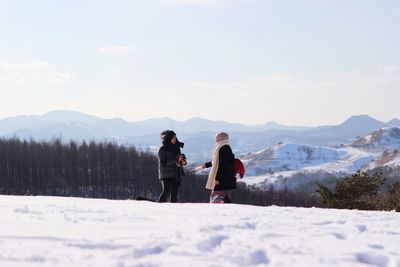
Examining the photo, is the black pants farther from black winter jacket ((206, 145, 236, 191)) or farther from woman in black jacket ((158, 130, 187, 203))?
black winter jacket ((206, 145, 236, 191))

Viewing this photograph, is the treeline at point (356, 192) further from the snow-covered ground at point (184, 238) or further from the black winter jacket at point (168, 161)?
the snow-covered ground at point (184, 238)

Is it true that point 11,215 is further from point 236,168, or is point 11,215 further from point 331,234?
point 236,168

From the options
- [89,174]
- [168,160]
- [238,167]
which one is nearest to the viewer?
[238,167]

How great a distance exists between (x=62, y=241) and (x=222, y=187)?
6133 millimetres

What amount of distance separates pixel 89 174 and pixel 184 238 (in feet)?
323

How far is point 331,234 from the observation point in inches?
233

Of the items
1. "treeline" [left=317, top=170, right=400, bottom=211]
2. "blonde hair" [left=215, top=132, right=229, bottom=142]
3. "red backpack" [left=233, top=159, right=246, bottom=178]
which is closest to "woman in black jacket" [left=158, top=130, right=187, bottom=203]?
"blonde hair" [left=215, top=132, right=229, bottom=142]

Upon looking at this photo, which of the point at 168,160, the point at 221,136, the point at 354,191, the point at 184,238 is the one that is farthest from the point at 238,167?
the point at 354,191

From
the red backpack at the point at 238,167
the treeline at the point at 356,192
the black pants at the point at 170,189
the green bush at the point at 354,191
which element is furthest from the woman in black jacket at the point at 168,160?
the green bush at the point at 354,191

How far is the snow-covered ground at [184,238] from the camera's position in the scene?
4465mm

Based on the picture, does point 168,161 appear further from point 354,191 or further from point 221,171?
point 354,191

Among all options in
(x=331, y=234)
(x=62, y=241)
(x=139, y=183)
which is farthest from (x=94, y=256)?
(x=139, y=183)

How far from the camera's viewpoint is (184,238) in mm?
5203

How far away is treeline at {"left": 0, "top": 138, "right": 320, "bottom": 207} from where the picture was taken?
3511 inches
